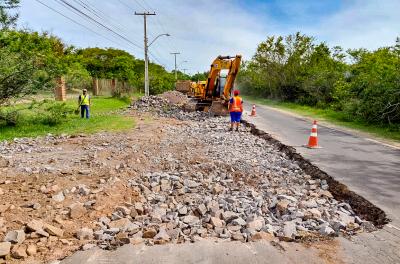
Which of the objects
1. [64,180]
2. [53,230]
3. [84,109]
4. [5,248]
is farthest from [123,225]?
[84,109]

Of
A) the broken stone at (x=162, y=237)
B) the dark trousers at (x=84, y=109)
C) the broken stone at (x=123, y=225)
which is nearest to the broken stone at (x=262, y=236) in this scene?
the broken stone at (x=162, y=237)

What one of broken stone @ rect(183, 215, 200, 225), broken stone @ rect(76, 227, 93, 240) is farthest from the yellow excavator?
broken stone @ rect(76, 227, 93, 240)

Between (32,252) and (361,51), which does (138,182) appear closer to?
(32,252)

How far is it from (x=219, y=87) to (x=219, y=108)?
1.66m

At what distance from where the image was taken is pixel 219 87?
790 inches

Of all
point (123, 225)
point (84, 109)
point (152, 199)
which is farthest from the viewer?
point (84, 109)

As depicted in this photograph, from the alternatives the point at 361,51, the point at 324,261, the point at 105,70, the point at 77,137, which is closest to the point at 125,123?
the point at 77,137

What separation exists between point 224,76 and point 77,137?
995 centimetres

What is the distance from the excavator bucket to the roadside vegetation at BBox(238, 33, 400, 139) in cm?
594

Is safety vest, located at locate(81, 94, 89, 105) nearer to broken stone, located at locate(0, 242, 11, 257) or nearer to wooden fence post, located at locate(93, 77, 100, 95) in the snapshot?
broken stone, located at locate(0, 242, 11, 257)

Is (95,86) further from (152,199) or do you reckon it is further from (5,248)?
(5,248)

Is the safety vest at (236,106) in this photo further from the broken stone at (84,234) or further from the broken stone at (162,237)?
the broken stone at (84,234)

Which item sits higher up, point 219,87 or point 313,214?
point 219,87

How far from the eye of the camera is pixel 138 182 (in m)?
6.61
